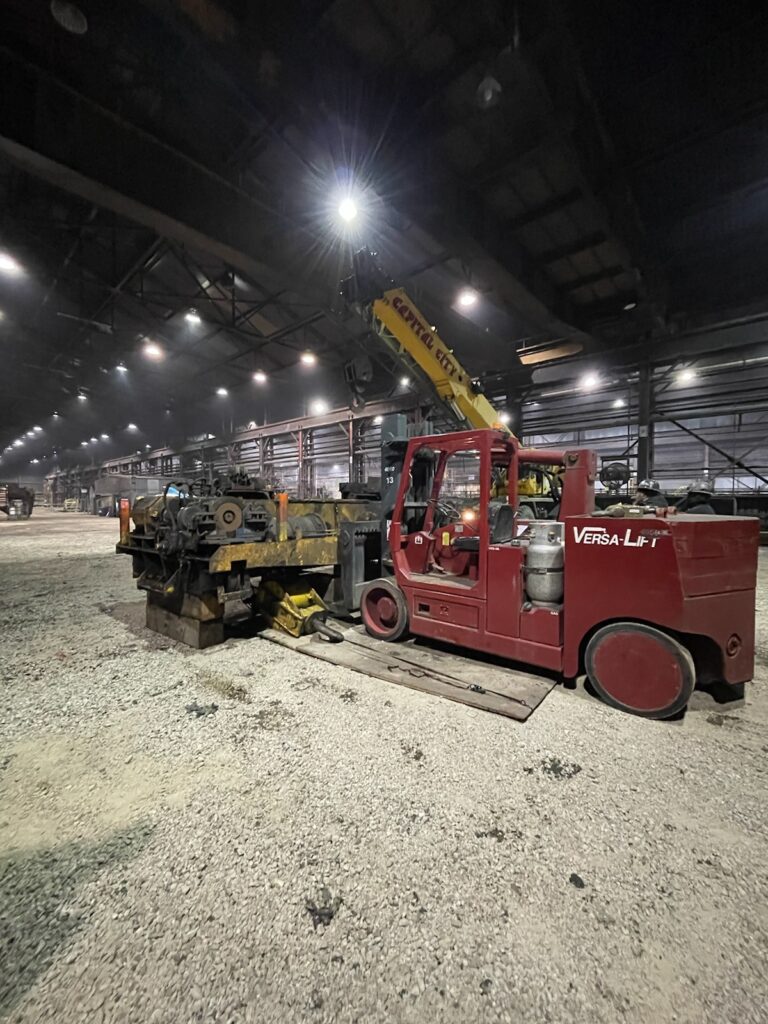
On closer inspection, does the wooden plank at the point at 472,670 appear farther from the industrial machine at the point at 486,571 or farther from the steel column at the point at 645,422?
the steel column at the point at 645,422

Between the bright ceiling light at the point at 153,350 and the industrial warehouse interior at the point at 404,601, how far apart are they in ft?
14.2

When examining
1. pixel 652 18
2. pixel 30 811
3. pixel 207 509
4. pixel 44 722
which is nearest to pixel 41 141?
pixel 207 509

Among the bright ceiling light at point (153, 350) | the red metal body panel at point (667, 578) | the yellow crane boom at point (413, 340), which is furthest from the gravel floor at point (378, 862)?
the bright ceiling light at point (153, 350)

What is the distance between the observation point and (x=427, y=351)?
746 centimetres

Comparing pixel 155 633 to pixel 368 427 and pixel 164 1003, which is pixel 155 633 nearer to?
pixel 164 1003

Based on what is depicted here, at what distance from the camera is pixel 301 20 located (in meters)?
3.96

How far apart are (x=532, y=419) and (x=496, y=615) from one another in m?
13.0

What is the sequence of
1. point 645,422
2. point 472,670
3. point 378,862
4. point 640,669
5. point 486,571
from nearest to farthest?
point 378,862, point 640,669, point 486,571, point 472,670, point 645,422

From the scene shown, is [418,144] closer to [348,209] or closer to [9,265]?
[348,209]

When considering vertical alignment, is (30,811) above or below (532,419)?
below

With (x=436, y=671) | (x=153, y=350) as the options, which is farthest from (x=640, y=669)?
(x=153, y=350)

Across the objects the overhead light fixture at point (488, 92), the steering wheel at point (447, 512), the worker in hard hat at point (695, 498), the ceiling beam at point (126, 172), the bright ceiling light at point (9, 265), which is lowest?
the steering wheel at point (447, 512)

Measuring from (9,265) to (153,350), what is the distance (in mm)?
5349

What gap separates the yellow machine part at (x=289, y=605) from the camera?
4.00 metres
